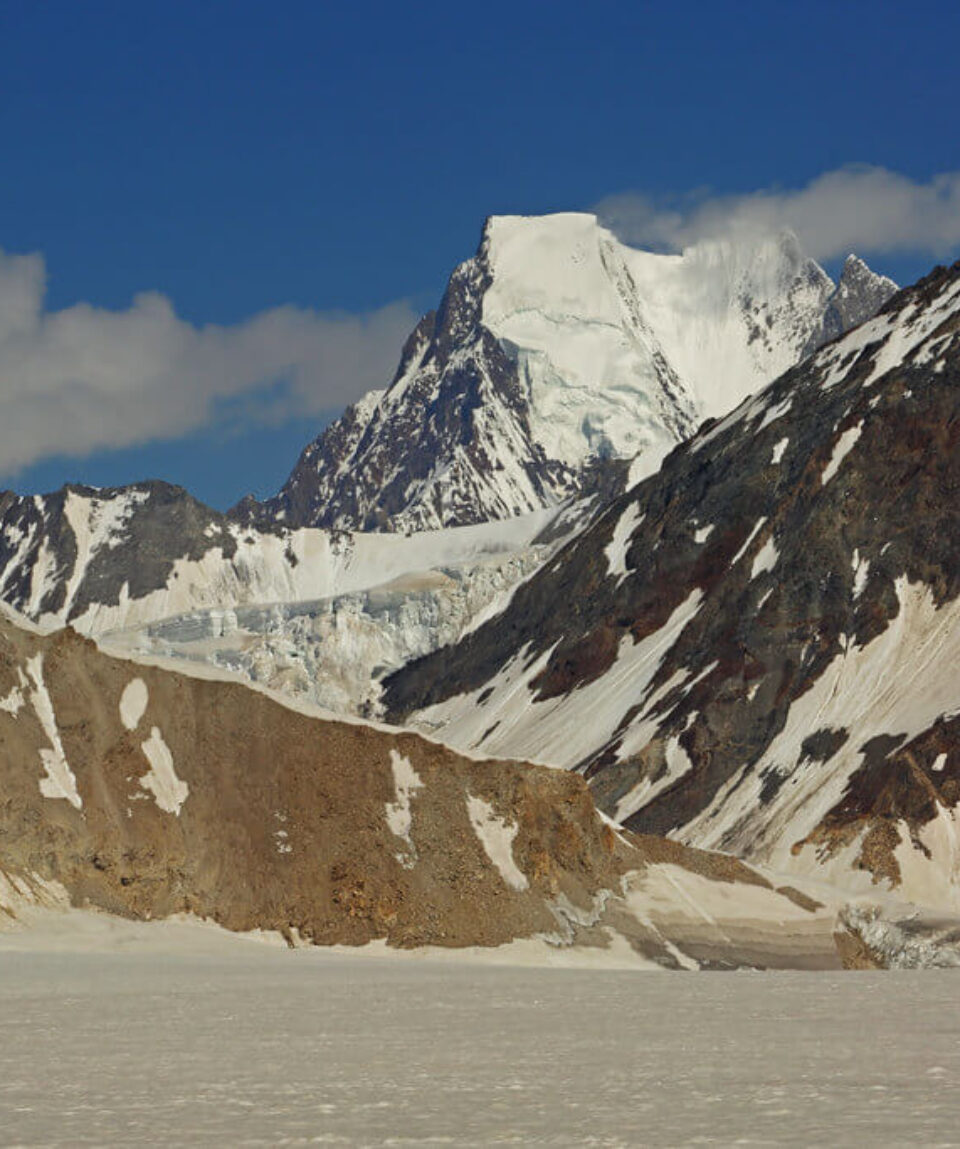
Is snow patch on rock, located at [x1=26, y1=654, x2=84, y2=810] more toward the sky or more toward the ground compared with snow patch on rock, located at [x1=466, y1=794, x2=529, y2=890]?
more toward the sky

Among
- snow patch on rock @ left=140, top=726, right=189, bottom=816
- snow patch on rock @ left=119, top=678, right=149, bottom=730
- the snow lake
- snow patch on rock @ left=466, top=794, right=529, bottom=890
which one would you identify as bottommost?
the snow lake

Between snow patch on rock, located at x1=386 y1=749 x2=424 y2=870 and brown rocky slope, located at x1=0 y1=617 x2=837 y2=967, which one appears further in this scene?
snow patch on rock, located at x1=386 y1=749 x2=424 y2=870

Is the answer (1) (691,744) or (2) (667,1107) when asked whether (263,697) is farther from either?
(1) (691,744)

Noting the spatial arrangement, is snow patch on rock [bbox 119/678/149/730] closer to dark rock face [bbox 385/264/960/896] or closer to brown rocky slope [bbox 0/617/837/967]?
brown rocky slope [bbox 0/617/837/967]

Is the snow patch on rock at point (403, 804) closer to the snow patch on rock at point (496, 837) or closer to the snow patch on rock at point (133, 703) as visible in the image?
the snow patch on rock at point (496, 837)

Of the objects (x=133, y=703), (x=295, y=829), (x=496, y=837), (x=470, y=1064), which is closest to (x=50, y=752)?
(x=133, y=703)

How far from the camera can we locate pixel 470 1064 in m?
32.8

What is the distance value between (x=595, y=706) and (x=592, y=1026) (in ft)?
502

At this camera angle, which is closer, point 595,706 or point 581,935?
point 581,935

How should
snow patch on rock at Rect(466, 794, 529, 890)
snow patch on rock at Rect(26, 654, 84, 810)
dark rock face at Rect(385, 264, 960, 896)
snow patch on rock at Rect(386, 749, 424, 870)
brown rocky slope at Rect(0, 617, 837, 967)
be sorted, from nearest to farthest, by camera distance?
brown rocky slope at Rect(0, 617, 837, 967)
snow patch on rock at Rect(26, 654, 84, 810)
snow patch on rock at Rect(386, 749, 424, 870)
snow patch on rock at Rect(466, 794, 529, 890)
dark rock face at Rect(385, 264, 960, 896)

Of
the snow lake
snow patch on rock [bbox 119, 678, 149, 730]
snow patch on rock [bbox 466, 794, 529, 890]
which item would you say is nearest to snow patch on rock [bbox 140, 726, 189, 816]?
snow patch on rock [bbox 119, 678, 149, 730]

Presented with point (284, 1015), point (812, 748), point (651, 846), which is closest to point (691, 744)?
point (812, 748)

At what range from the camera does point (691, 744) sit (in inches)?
6698

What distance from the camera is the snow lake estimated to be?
80.9ft
